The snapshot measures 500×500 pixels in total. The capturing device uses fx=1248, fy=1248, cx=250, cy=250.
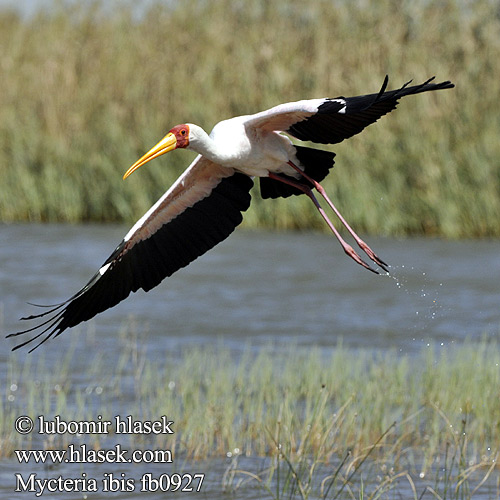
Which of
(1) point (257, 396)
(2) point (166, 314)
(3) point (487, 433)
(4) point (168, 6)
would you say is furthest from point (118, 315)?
(4) point (168, 6)

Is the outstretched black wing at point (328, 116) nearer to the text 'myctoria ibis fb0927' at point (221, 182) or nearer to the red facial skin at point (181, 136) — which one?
the text 'myctoria ibis fb0927' at point (221, 182)

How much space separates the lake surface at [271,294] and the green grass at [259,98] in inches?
16.9

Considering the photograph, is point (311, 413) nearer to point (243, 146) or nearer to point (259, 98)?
point (243, 146)

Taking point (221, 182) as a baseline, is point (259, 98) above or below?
above

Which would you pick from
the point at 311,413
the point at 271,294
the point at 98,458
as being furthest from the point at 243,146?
the point at 271,294

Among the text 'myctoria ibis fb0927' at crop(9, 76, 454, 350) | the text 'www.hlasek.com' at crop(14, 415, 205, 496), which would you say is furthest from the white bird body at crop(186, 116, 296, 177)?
the text 'www.hlasek.com' at crop(14, 415, 205, 496)

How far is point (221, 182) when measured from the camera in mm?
7152

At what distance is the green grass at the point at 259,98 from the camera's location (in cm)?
1513

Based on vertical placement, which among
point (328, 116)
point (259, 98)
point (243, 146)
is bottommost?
point (243, 146)

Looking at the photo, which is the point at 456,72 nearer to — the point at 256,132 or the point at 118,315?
the point at 118,315

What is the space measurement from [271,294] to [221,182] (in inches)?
239

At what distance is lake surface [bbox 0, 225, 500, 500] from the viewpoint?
11.0m

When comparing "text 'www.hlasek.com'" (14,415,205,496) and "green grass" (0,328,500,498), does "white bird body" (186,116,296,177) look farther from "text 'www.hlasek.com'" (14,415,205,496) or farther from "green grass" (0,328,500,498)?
"text 'www.hlasek.com'" (14,415,205,496)

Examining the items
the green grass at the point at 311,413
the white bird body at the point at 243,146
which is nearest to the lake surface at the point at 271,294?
the green grass at the point at 311,413
